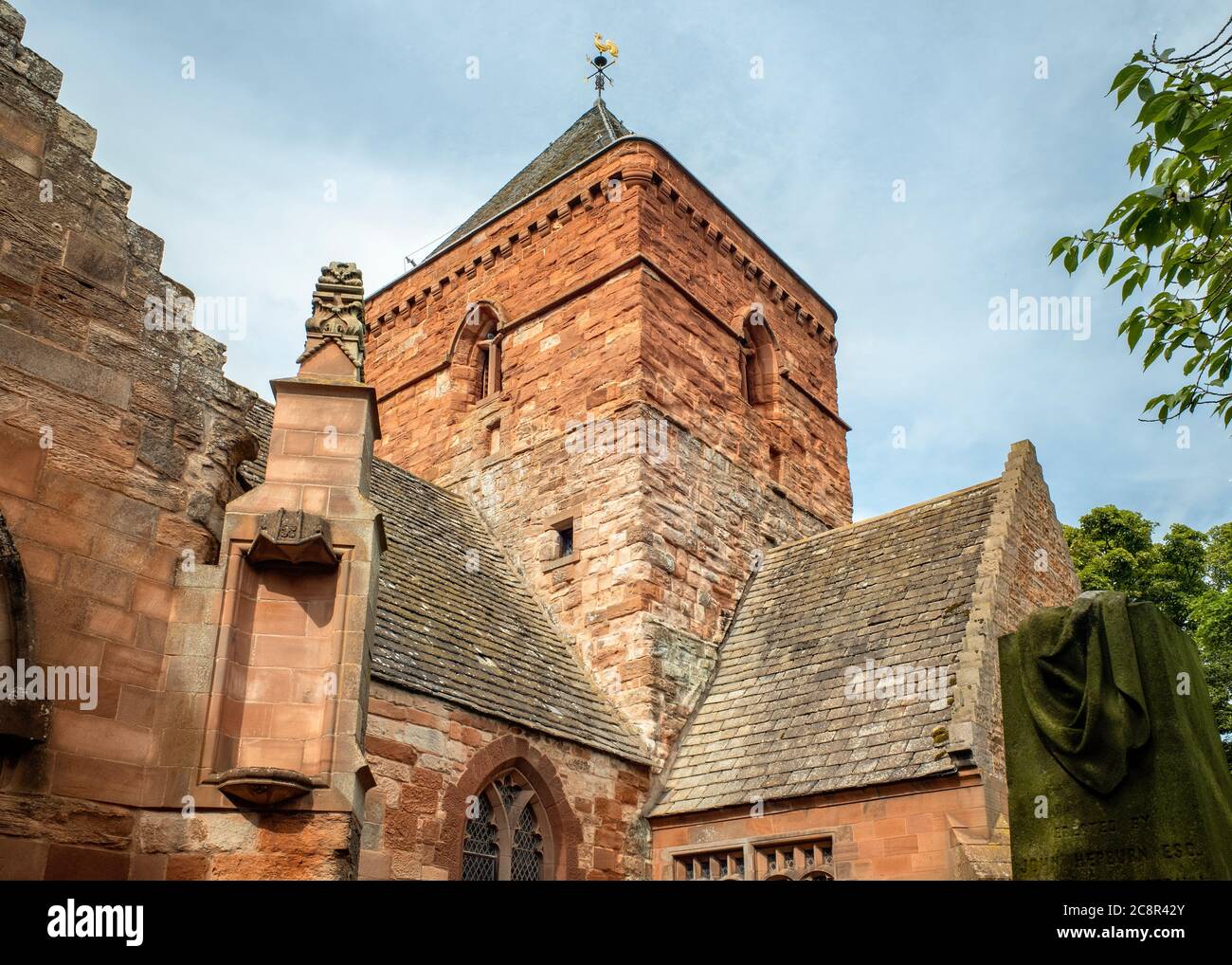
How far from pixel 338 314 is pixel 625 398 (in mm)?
8716

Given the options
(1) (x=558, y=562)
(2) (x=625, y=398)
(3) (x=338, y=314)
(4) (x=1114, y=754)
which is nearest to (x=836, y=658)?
(1) (x=558, y=562)

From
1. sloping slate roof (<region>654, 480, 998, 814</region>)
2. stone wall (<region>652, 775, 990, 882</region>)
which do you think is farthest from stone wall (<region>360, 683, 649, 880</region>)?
Answer: stone wall (<region>652, 775, 990, 882</region>)

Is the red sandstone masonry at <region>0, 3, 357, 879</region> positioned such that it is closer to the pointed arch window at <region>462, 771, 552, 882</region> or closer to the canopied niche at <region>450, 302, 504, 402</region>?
the pointed arch window at <region>462, 771, 552, 882</region>

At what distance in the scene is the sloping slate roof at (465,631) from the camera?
10531mm

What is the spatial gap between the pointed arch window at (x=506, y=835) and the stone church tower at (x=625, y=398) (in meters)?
2.03

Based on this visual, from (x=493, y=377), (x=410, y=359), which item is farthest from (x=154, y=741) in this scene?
(x=410, y=359)

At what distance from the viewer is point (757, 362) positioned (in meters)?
17.7

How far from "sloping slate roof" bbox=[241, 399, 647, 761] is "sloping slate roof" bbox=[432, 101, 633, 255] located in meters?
6.09

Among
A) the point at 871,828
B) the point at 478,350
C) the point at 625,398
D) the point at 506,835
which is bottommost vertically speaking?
the point at 506,835

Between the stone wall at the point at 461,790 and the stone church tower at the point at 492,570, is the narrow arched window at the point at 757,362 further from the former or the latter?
the stone wall at the point at 461,790

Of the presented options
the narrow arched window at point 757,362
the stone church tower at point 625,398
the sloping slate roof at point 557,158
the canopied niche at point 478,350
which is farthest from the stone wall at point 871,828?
the sloping slate roof at point 557,158

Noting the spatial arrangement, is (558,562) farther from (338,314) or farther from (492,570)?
(338,314)

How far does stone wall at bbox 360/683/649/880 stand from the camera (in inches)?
366
